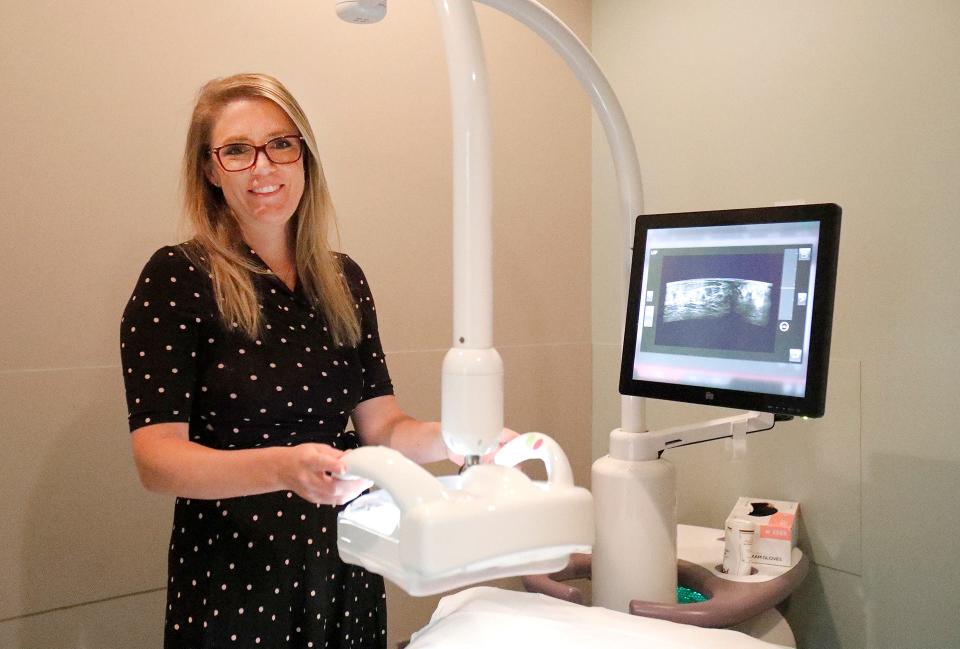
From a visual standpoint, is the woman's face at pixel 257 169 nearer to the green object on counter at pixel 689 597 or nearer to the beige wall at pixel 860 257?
the green object on counter at pixel 689 597

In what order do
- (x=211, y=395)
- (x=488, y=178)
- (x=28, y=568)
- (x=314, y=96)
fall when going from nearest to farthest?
1. (x=488, y=178)
2. (x=211, y=395)
3. (x=28, y=568)
4. (x=314, y=96)

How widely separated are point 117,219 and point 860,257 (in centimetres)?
162

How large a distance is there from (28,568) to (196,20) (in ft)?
3.80

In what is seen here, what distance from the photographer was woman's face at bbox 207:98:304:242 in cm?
138

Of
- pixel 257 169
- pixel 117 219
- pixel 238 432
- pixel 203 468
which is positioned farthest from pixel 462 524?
pixel 117 219

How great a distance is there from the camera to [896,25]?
6.32 ft

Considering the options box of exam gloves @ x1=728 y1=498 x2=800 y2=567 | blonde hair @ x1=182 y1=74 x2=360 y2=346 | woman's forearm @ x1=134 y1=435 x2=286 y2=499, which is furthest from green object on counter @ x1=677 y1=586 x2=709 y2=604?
woman's forearm @ x1=134 y1=435 x2=286 y2=499

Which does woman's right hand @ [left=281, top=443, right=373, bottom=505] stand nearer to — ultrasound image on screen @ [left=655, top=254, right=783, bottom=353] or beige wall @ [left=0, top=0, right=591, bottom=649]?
ultrasound image on screen @ [left=655, top=254, right=783, bottom=353]

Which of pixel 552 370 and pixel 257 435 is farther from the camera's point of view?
pixel 552 370

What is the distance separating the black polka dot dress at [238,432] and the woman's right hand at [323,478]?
420 millimetres

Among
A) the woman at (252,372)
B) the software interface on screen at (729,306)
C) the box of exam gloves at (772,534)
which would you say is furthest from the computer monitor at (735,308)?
the box of exam gloves at (772,534)

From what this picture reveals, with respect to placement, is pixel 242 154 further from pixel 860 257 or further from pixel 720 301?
pixel 860 257

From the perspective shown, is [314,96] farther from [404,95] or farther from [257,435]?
[257,435]

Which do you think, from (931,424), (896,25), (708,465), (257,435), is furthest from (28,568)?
(896,25)
